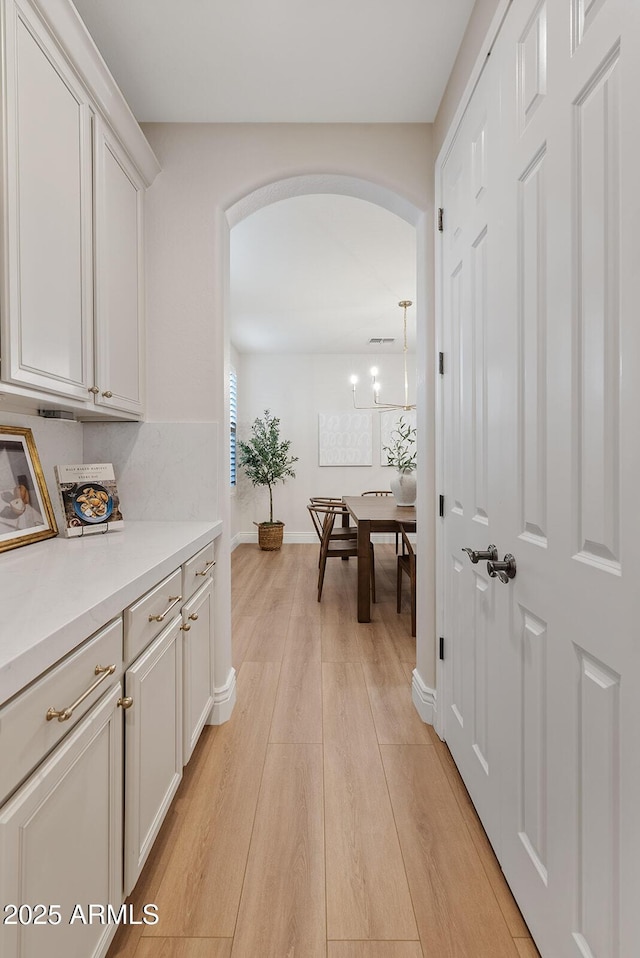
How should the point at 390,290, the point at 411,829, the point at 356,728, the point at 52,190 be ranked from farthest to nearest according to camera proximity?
the point at 390,290, the point at 356,728, the point at 411,829, the point at 52,190

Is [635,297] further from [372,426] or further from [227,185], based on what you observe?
[372,426]

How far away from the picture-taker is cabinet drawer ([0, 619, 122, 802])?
722 millimetres

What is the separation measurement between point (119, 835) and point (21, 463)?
3.96 feet

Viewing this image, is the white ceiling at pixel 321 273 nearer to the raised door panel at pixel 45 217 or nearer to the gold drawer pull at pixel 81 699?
the raised door panel at pixel 45 217

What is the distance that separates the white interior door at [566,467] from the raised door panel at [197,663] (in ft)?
3.27

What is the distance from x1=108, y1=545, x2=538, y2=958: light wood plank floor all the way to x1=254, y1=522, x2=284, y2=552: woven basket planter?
12.8 ft

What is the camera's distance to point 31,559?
4.71 ft

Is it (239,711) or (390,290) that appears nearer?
(239,711)

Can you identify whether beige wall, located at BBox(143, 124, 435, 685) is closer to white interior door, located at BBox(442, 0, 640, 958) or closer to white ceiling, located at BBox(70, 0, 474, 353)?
white ceiling, located at BBox(70, 0, 474, 353)

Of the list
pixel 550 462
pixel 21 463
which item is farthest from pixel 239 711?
pixel 550 462

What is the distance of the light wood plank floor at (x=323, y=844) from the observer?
1201mm

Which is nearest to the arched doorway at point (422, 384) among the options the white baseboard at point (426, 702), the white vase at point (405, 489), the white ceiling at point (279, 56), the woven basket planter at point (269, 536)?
the white baseboard at point (426, 702)

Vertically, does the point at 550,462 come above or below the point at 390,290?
below

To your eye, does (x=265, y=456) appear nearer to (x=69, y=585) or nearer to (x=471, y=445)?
(x=471, y=445)
